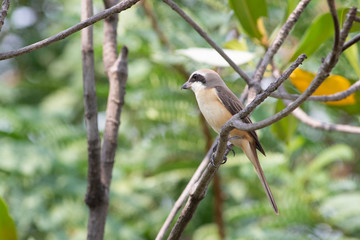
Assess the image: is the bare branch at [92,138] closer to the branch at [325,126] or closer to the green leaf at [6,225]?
the green leaf at [6,225]

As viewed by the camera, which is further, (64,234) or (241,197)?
(241,197)

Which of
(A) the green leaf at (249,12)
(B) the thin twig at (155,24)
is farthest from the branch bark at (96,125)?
(B) the thin twig at (155,24)

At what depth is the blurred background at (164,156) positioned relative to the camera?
2906 millimetres

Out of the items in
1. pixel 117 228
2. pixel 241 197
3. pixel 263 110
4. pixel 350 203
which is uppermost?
pixel 263 110

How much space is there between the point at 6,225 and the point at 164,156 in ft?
6.34

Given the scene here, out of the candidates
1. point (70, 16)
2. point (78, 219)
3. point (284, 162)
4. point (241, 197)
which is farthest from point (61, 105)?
point (284, 162)

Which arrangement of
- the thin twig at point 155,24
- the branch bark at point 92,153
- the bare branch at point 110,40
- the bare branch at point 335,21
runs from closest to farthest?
the bare branch at point 335,21, the branch bark at point 92,153, the bare branch at point 110,40, the thin twig at point 155,24

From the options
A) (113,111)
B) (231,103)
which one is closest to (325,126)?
(231,103)

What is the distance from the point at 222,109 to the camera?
2.13m

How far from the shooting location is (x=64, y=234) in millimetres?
2891

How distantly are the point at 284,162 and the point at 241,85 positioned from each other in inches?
26.0

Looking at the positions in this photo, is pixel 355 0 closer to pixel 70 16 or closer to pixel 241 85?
pixel 241 85

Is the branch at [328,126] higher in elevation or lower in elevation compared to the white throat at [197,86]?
higher

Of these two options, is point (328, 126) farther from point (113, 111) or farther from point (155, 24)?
point (155, 24)
